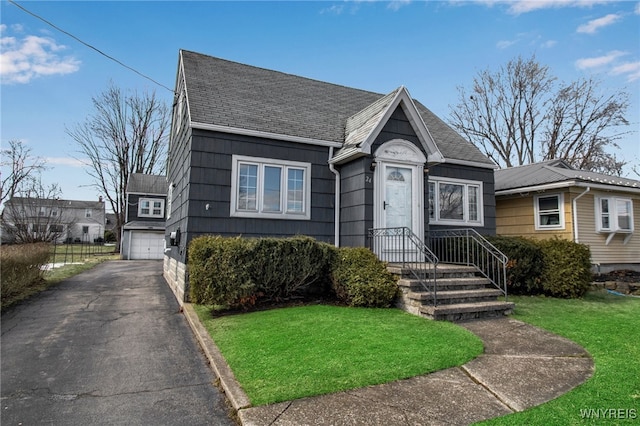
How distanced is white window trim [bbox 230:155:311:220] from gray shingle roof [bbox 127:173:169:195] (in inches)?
1026

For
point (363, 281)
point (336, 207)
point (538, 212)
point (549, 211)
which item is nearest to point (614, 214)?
point (549, 211)

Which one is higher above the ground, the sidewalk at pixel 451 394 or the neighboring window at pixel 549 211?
the neighboring window at pixel 549 211

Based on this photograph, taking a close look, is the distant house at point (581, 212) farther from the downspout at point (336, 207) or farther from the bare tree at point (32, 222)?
the bare tree at point (32, 222)

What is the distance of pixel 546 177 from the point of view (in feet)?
A: 42.1

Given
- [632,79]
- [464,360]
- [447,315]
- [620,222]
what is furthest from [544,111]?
[464,360]

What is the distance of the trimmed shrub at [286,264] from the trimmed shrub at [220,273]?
0.24 metres

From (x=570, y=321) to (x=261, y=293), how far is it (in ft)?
18.2

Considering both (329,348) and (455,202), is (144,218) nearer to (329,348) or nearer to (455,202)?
(455,202)

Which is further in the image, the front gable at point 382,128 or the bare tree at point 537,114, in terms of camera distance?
the bare tree at point 537,114

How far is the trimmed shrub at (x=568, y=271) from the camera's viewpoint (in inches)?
333

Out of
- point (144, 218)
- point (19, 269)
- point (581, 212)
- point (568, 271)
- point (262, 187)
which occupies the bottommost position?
point (19, 269)

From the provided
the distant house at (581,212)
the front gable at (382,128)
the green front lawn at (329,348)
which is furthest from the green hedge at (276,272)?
the distant house at (581,212)

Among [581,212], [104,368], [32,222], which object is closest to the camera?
[104,368]

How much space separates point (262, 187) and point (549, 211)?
35.3ft
